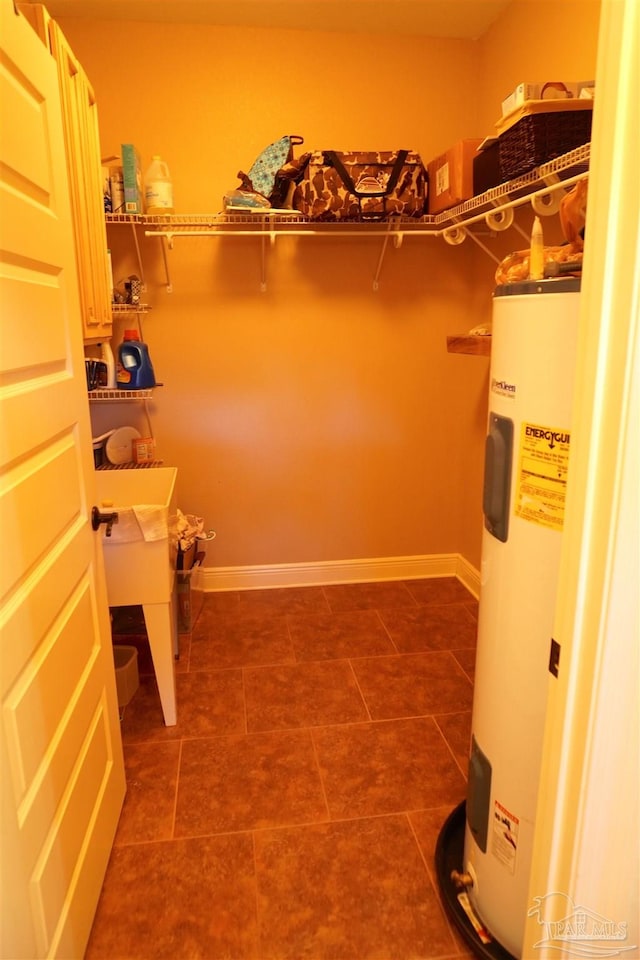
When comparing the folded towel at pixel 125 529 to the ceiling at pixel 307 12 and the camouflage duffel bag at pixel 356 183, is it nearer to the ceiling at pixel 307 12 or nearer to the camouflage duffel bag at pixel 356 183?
the camouflage duffel bag at pixel 356 183

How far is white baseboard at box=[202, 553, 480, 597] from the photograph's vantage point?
324 cm

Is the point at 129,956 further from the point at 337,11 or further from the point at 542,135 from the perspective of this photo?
the point at 337,11

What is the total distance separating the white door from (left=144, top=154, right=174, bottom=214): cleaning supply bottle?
1.28 meters

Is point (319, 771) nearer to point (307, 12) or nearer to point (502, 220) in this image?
point (502, 220)

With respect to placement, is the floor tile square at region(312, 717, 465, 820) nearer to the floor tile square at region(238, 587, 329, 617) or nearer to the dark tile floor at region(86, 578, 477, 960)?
the dark tile floor at region(86, 578, 477, 960)

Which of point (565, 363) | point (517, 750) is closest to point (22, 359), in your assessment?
point (565, 363)

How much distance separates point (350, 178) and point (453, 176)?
0.42 metres

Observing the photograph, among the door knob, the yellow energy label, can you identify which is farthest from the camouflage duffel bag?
the yellow energy label

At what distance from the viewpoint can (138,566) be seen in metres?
2.01

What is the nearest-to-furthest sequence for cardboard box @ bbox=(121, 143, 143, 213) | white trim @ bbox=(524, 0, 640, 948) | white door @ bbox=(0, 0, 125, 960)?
white trim @ bbox=(524, 0, 640, 948)
white door @ bbox=(0, 0, 125, 960)
cardboard box @ bbox=(121, 143, 143, 213)

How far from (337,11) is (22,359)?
7.81ft

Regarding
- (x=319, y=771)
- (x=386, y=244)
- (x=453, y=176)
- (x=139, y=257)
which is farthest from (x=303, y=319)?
(x=319, y=771)

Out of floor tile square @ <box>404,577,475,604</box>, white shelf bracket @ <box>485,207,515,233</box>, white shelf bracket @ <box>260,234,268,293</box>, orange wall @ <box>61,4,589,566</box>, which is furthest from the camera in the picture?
floor tile square @ <box>404,577,475,604</box>

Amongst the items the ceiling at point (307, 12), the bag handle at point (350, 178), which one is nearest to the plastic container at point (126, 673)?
the bag handle at point (350, 178)
